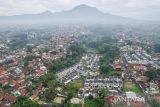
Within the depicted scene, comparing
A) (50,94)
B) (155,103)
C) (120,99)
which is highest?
(50,94)

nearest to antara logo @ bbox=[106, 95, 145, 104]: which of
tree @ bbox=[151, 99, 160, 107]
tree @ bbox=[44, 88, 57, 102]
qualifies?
tree @ bbox=[151, 99, 160, 107]

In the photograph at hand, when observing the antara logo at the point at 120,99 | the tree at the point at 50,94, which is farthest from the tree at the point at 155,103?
the tree at the point at 50,94

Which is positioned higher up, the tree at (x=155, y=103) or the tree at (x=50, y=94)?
the tree at (x=50, y=94)

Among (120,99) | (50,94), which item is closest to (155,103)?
(120,99)

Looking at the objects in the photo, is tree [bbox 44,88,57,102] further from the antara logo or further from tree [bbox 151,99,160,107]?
tree [bbox 151,99,160,107]

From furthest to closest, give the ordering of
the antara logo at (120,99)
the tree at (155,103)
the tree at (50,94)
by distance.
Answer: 1. the tree at (50,94)
2. the antara logo at (120,99)
3. the tree at (155,103)

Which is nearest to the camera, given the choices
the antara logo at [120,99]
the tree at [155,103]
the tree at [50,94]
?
the tree at [155,103]

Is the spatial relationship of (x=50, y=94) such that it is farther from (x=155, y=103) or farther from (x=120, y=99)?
(x=155, y=103)

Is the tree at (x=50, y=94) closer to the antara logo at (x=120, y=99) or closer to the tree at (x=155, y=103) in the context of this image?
the antara logo at (x=120, y=99)

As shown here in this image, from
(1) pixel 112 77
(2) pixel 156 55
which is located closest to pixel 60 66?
(1) pixel 112 77

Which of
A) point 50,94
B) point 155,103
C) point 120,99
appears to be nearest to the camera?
point 155,103

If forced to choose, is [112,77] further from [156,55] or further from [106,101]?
[156,55]
